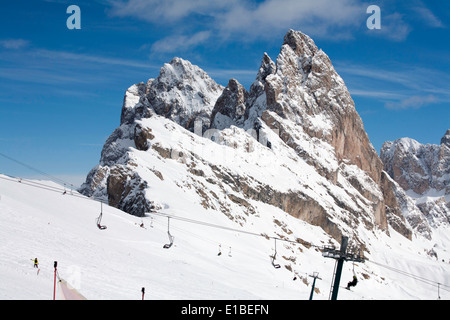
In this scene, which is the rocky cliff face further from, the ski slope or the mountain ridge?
the ski slope

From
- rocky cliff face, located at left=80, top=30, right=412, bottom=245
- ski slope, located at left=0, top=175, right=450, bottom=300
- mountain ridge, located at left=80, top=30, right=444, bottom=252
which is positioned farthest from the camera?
mountain ridge, located at left=80, top=30, right=444, bottom=252

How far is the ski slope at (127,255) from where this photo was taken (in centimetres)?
2611

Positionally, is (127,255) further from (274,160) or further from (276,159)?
(276,159)

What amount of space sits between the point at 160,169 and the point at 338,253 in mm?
59088

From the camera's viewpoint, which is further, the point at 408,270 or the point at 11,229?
the point at 408,270

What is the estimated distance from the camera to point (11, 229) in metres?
33.6

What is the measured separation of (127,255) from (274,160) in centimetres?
8750

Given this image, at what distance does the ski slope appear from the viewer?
1028 inches

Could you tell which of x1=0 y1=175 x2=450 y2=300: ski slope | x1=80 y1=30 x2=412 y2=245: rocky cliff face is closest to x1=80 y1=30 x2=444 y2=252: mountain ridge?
x1=80 y1=30 x2=412 y2=245: rocky cliff face

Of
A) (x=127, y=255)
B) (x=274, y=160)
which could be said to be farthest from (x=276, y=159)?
(x=127, y=255)

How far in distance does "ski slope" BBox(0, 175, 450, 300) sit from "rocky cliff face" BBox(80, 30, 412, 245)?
10300mm

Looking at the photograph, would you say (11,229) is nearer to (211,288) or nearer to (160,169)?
(211,288)

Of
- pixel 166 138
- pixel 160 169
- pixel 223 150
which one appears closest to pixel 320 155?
pixel 223 150

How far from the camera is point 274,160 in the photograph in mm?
121375
